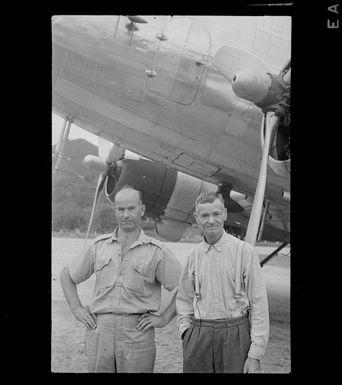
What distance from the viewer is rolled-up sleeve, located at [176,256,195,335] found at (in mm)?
3221

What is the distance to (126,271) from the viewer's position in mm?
3336

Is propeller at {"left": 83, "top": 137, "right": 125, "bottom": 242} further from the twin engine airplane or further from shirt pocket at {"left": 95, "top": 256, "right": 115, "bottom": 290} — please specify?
shirt pocket at {"left": 95, "top": 256, "right": 115, "bottom": 290}

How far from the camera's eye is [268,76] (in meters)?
4.24

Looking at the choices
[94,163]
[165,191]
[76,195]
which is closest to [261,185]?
[76,195]

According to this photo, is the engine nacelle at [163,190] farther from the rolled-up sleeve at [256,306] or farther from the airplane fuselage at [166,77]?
the rolled-up sleeve at [256,306]

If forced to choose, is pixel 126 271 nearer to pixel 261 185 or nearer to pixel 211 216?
pixel 211 216

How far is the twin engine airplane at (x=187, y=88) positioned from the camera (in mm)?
4387

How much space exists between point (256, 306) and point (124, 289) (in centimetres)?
87

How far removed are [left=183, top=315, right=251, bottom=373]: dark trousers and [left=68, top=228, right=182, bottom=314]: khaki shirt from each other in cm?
35

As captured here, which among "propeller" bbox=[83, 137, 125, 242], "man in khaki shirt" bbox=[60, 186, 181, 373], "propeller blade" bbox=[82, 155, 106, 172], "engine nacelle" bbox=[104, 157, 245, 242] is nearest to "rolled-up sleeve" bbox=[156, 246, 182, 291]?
"man in khaki shirt" bbox=[60, 186, 181, 373]
